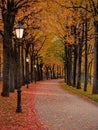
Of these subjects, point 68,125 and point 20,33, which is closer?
point 68,125

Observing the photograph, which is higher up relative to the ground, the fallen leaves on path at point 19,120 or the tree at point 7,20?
the tree at point 7,20

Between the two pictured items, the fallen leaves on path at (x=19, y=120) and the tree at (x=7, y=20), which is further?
the tree at (x=7, y=20)

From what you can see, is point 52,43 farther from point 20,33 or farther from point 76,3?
point 20,33

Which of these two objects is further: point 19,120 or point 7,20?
point 7,20

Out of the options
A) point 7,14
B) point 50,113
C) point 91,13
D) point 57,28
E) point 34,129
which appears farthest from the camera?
point 57,28

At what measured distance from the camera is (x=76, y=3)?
104ft

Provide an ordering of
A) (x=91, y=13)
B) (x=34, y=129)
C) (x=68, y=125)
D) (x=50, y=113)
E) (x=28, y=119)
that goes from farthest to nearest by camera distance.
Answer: (x=91, y=13), (x=50, y=113), (x=28, y=119), (x=68, y=125), (x=34, y=129)

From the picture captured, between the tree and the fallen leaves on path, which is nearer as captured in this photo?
the fallen leaves on path

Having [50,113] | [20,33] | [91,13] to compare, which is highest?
[91,13]

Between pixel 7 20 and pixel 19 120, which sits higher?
pixel 7 20

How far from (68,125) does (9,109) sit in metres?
5.21

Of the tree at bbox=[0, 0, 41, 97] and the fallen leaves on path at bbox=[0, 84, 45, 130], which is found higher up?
the tree at bbox=[0, 0, 41, 97]

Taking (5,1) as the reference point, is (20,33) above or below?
below

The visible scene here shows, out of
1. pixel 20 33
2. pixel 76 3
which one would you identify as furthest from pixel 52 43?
pixel 20 33
